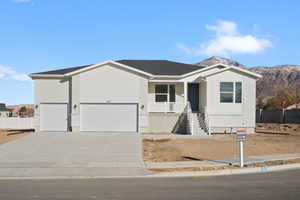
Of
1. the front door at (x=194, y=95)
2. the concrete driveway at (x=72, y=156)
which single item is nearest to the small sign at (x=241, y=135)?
the concrete driveway at (x=72, y=156)

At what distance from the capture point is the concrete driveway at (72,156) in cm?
1182

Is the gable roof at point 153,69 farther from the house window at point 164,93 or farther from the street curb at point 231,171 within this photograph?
the street curb at point 231,171

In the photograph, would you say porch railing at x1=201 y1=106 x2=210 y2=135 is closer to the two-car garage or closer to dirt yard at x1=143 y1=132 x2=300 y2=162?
dirt yard at x1=143 y1=132 x2=300 y2=162

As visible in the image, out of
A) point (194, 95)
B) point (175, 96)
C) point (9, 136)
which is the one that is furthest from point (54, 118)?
point (194, 95)

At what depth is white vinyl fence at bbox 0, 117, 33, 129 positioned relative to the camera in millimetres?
37656

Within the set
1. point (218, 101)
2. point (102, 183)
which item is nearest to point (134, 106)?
point (218, 101)

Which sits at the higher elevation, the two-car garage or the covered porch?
the covered porch

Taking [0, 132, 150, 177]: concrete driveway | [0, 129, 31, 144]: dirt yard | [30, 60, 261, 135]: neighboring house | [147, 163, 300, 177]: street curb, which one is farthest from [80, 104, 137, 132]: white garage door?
[147, 163, 300, 177]: street curb

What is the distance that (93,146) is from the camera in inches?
709

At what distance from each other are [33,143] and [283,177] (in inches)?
551

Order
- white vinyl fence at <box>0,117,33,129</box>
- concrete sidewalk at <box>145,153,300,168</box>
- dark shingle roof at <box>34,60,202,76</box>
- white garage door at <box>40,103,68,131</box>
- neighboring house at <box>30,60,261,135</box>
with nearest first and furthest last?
concrete sidewalk at <box>145,153,300,168</box>
neighboring house at <box>30,60,261,135</box>
white garage door at <box>40,103,68,131</box>
dark shingle roof at <box>34,60,202,76</box>
white vinyl fence at <box>0,117,33,129</box>

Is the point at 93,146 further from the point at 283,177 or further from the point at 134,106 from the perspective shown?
the point at 283,177

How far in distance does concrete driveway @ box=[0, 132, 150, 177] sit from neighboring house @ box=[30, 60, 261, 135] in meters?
3.60

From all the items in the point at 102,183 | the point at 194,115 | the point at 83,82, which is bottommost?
the point at 102,183
